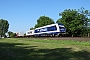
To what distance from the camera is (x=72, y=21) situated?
83688mm

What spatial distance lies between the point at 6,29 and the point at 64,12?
78.9m

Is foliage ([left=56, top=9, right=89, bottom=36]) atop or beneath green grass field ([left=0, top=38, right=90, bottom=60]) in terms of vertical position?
atop

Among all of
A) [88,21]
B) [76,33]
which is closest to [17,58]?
[76,33]

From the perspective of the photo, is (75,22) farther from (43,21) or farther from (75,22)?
(43,21)

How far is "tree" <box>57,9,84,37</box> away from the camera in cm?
8206

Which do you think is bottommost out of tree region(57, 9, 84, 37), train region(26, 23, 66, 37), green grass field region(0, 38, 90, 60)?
green grass field region(0, 38, 90, 60)

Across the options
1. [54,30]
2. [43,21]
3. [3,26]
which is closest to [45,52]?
[54,30]

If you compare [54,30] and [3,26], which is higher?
[3,26]

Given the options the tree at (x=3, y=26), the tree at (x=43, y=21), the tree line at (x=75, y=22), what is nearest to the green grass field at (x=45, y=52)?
the tree line at (x=75, y=22)

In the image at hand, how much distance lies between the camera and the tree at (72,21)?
8206cm

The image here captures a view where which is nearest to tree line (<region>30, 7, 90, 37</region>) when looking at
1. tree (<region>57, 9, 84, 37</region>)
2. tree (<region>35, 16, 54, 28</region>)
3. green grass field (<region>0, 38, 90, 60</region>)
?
tree (<region>57, 9, 84, 37</region>)

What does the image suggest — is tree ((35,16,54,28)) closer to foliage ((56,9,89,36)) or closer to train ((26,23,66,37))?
foliage ((56,9,89,36))

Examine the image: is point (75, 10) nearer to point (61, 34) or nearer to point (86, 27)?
point (86, 27)

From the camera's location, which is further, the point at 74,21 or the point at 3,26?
the point at 3,26
